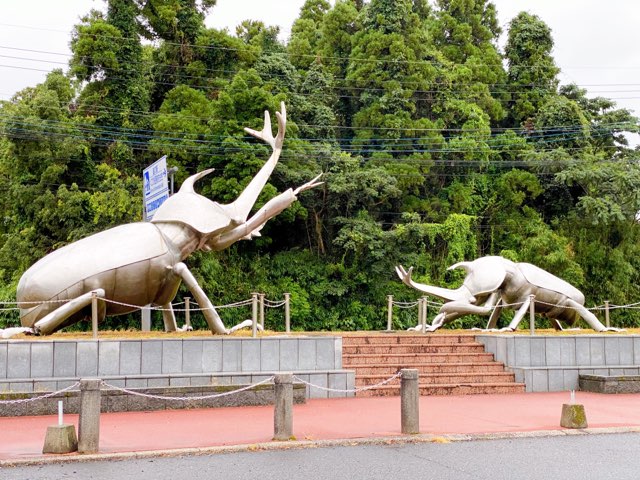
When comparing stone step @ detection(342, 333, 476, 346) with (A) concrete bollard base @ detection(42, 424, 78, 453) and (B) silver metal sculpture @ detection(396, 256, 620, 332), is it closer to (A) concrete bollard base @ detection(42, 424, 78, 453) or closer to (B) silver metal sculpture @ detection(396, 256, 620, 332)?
(B) silver metal sculpture @ detection(396, 256, 620, 332)

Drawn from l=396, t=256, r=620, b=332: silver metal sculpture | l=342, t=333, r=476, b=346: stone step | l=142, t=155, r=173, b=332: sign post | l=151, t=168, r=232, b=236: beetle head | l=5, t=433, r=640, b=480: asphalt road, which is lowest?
l=5, t=433, r=640, b=480: asphalt road

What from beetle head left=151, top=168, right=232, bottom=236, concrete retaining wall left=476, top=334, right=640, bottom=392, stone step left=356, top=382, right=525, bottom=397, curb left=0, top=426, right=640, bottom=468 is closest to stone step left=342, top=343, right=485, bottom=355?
concrete retaining wall left=476, top=334, right=640, bottom=392

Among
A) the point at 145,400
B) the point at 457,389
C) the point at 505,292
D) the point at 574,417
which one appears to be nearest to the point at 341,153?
the point at 505,292

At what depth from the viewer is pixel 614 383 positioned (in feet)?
43.4

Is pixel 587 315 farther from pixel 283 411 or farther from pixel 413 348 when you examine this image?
pixel 283 411

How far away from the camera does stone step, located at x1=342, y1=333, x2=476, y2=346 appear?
1489cm

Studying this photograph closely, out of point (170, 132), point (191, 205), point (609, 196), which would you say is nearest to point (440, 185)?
point (609, 196)

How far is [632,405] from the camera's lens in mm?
11734

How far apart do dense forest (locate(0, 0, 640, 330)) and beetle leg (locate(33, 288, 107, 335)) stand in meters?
12.2

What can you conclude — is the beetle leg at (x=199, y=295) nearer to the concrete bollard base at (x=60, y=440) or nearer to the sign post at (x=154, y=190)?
the sign post at (x=154, y=190)

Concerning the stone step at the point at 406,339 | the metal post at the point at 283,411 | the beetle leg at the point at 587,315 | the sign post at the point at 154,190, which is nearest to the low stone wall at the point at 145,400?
the metal post at the point at 283,411

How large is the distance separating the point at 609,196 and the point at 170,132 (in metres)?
17.1

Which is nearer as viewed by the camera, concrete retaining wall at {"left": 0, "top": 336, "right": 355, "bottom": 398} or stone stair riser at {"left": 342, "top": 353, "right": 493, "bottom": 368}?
concrete retaining wall at {"left": 0, "top": 336, "right": 355, "bottom": 398}

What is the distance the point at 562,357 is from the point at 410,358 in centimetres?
303
